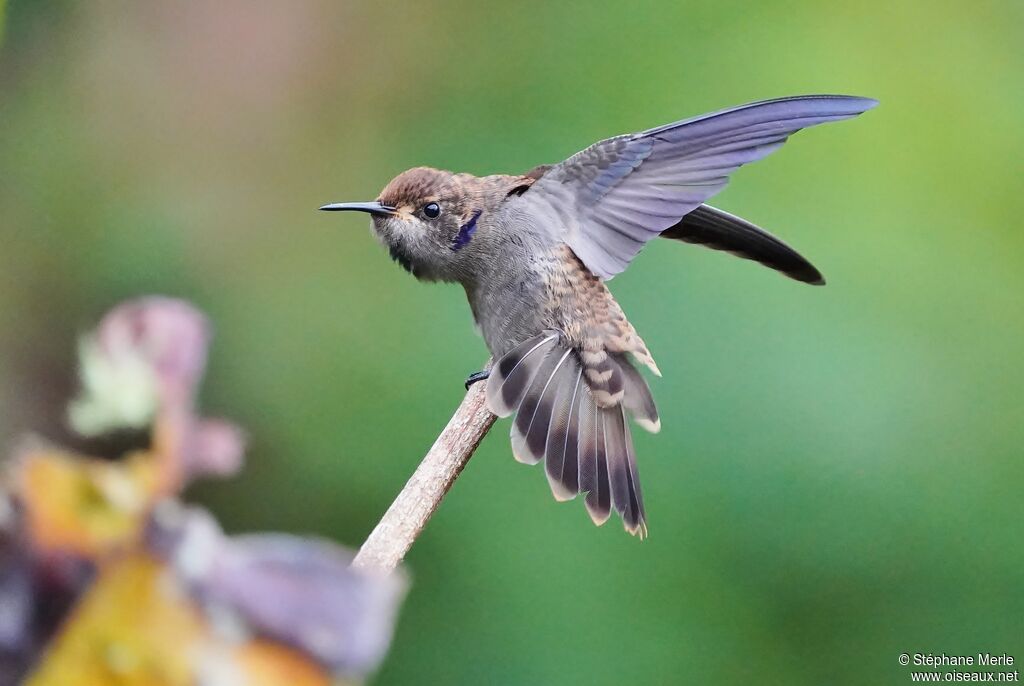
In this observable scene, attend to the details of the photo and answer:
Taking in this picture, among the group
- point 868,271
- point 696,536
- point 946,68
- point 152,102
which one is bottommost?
point 696,536

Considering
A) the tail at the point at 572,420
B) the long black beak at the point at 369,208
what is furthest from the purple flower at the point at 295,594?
the long black beak at the point at 369,208

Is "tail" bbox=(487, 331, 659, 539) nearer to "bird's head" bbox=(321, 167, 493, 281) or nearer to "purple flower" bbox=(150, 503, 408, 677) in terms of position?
"bird's head" bbox=(321, 167, 493, 281)

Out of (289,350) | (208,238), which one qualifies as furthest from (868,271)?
(208,238)

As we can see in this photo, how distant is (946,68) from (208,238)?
4.38 ft

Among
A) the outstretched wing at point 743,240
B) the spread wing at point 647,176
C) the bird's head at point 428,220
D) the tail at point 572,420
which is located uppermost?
the outstretched wing at point 743,240

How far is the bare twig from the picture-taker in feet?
2.40

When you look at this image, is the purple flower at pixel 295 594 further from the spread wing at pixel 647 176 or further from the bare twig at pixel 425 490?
the spread wing at pixel 647 176

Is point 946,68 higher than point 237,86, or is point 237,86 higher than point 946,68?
point 946,68

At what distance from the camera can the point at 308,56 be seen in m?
1.89

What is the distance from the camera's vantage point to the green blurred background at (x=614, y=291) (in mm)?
1629

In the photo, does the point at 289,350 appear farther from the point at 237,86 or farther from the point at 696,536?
the point at 696,536

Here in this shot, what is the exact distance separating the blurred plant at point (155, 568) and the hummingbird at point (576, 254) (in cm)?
79

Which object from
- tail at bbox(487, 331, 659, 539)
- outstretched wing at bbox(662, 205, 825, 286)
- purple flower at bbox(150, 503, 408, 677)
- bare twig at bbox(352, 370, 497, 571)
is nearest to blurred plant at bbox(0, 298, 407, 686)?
purple flower at bbox(150, 503, 408, 677)

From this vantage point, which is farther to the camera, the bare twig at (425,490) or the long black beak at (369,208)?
the long black beak at (369,208)
